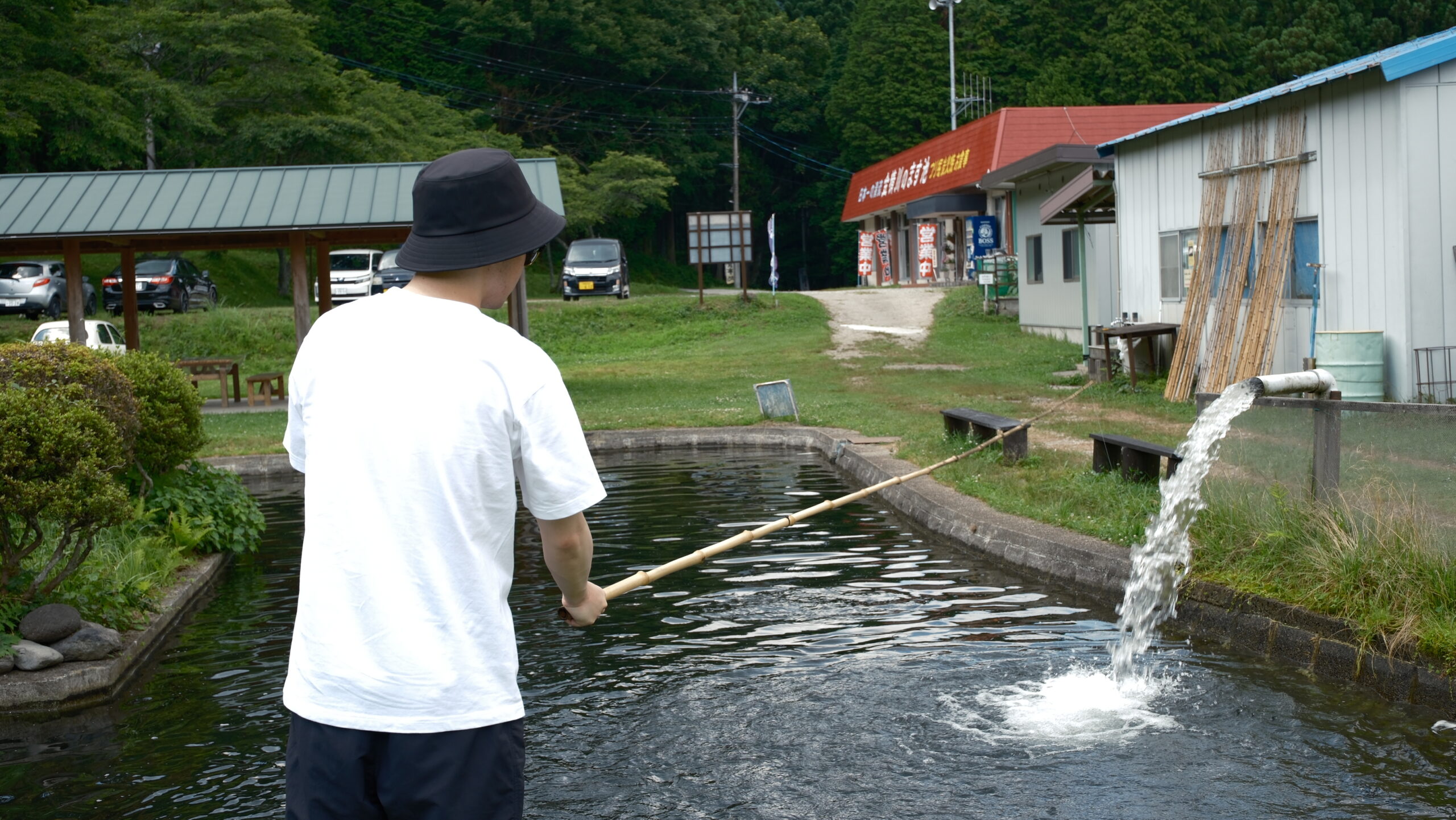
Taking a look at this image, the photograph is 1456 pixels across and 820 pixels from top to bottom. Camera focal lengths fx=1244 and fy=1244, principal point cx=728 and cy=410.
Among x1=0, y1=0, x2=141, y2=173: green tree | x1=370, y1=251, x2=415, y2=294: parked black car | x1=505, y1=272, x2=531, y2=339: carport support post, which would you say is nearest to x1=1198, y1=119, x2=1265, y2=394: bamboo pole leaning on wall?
A: x1=505, y1=272, x2=531, y2=339: carport support post

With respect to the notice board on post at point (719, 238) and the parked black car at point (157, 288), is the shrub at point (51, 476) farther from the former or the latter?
the notice board on post at point (719, 238)

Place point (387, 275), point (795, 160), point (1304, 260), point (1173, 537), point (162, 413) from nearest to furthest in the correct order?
1. point (1173, 537)
2. point (162, 413)
3. point (1304, 260)
4. point (387, 275)
5. point (795, 160)

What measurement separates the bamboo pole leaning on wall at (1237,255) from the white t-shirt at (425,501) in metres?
13.6

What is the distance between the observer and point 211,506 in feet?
30.4

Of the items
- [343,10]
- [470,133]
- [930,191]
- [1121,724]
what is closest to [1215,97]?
[930,191]

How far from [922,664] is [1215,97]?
1890 inches

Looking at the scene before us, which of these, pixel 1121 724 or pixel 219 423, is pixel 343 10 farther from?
pixel 1121 724

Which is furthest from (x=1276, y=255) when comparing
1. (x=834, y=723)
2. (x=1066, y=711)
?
(x=834, y=723)

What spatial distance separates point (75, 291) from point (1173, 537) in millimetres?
16719

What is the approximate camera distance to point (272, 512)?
452 inches

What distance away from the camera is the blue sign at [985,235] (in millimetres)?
34312

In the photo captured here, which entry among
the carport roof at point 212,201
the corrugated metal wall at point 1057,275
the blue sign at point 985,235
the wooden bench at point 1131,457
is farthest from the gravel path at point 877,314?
the wooden bench at point 1131,457

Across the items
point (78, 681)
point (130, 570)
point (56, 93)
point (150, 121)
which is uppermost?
point (150, 121)

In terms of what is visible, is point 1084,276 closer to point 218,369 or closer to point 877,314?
point 877,314
